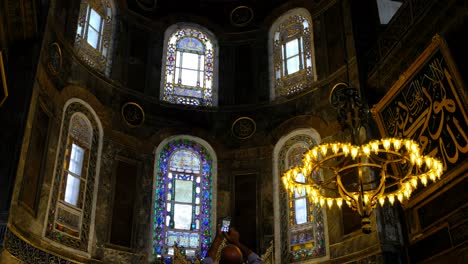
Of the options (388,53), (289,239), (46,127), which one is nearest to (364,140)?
(388,53)

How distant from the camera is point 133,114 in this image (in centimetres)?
1208

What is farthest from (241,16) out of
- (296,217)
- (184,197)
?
(296,217)

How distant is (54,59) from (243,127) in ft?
14.9

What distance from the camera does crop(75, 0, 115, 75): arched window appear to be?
462 inches

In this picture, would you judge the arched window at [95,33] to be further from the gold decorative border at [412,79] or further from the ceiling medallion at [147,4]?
the gold decorative border at [412,79]

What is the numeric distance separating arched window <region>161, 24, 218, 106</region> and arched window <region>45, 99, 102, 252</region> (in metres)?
2.40

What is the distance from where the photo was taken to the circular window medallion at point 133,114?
39.2 ft

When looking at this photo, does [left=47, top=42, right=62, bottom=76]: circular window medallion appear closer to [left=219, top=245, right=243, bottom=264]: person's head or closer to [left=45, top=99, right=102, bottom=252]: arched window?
[left=45, top=99, right=102, bottom=252]: arched window

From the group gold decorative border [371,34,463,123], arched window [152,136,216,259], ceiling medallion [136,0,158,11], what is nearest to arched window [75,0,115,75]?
ceiling medallion [136,0,158,11]

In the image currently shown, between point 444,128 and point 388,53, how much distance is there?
2213mm

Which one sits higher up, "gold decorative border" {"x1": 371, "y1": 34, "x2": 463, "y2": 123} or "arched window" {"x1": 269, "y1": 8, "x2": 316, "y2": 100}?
"arched window" {"x1": 269, "y1": 8, "x2": 316, "y2": 100}

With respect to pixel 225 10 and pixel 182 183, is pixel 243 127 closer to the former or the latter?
pixel 182 183

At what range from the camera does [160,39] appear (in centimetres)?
1351

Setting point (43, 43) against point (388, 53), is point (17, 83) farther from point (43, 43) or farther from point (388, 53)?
point (388, 53)
